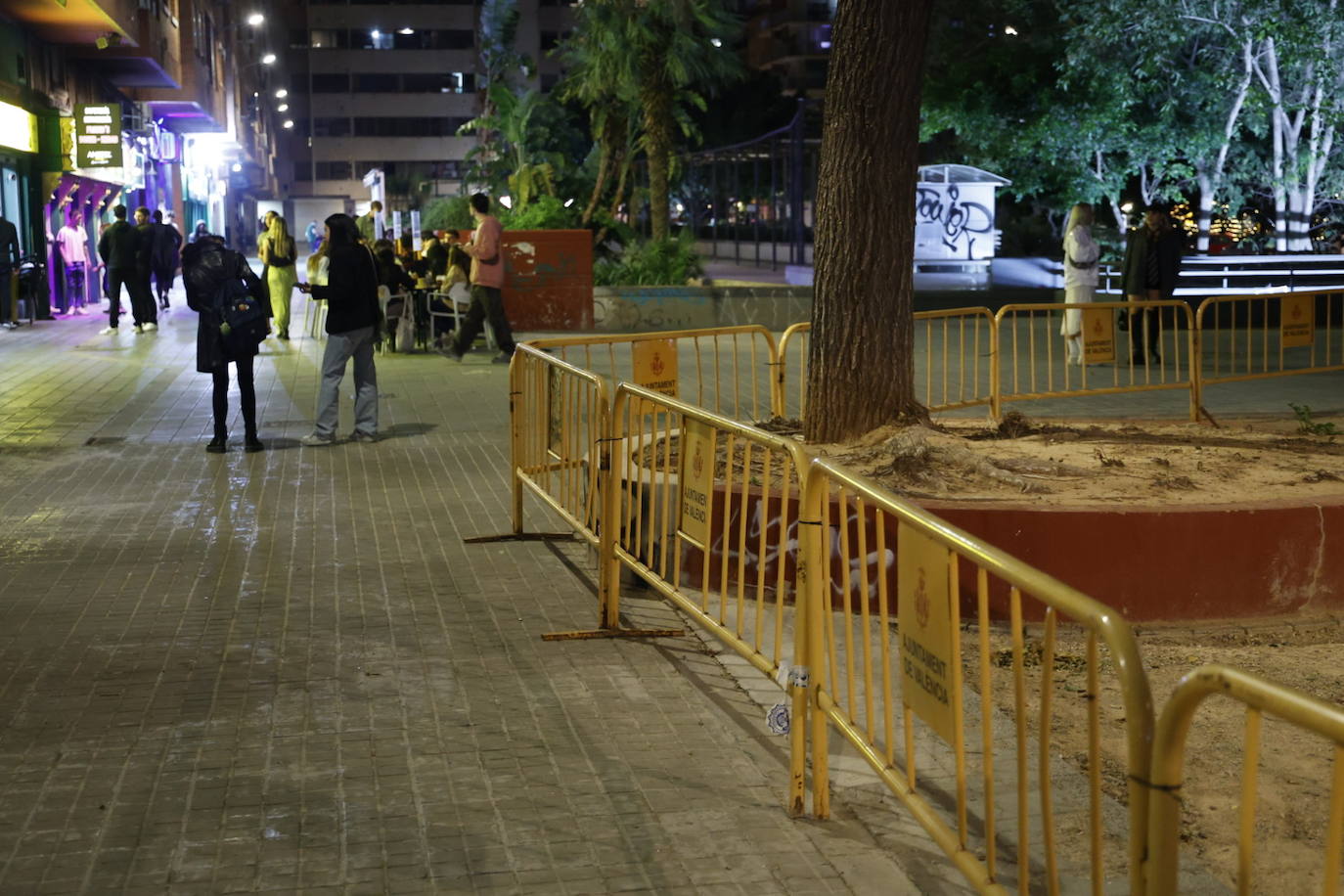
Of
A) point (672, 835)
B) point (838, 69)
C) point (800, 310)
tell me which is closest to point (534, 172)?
point (800, 310)

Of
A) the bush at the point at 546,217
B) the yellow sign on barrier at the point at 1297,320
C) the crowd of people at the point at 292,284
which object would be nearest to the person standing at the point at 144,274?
the crowd of people at the point at 292,284

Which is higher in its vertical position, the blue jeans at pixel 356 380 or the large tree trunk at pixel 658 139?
the large tree trunk at pixel 658 139

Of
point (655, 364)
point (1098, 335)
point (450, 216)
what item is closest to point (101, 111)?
point (450, 216)

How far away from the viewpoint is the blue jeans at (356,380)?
11.9 m

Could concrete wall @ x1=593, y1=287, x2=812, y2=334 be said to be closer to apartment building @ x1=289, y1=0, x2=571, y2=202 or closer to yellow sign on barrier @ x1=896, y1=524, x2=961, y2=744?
yellow sign on barrier @ x1=896, y1=524, x2=961, y2=744

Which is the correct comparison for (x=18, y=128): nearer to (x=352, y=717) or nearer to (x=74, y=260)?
(x=74, y=260)

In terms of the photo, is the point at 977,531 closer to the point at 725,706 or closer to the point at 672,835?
the point at 725,706

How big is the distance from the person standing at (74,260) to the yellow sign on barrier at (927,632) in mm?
25180

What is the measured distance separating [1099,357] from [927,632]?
30.4 feet

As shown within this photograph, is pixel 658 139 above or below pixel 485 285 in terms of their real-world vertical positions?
above

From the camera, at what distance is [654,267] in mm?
25922

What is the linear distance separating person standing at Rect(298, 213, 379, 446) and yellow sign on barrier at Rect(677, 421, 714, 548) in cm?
633

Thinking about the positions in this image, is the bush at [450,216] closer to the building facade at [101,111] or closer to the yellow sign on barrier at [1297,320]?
the building facade at [101,111]

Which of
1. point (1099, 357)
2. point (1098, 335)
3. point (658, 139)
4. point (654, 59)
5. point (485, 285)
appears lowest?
point (1099, 357)
